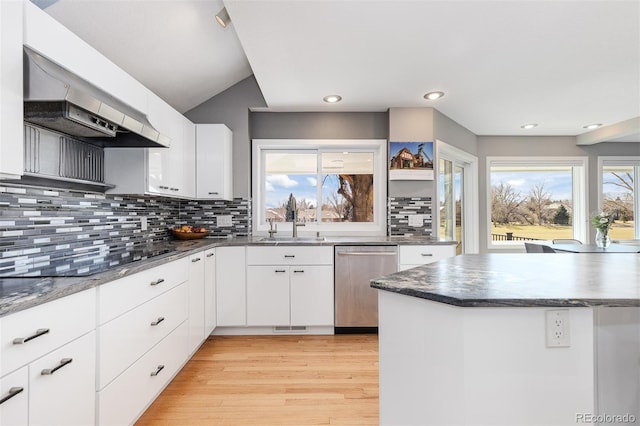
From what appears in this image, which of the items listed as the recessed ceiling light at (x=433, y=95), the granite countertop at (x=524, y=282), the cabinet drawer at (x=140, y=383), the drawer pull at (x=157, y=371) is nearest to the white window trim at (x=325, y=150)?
the recessed ceiling light at (x=433, y=95)

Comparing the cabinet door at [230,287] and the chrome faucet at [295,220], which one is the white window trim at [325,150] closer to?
the chrome faucet at [295,220]

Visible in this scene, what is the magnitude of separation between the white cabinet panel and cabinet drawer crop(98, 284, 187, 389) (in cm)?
23

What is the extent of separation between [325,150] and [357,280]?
160cm

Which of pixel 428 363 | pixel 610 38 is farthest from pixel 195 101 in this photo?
pixel 610 38

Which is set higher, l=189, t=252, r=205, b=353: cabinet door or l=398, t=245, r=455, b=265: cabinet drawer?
l=398, t=245, r=455, b=265: cabinet drawer

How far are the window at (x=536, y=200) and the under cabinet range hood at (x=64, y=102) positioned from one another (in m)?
4.68

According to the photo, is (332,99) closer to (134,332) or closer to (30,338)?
(134,332)

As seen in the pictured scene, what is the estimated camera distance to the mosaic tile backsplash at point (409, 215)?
3.39 metres

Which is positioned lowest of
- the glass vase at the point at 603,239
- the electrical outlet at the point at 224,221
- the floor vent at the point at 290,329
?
the floor vent at the point at 290,329

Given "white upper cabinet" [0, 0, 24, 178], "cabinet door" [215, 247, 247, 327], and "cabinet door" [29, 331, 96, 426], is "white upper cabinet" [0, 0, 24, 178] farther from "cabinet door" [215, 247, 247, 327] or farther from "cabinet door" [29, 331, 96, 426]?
"cabinet door" [215, 247, 247, 327]

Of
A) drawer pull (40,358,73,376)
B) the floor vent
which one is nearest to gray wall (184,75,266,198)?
the floor vent

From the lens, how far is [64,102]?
4.21ft

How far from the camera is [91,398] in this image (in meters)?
1.25

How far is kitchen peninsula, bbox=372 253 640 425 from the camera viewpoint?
94 cm
